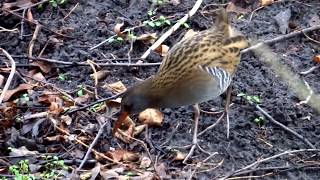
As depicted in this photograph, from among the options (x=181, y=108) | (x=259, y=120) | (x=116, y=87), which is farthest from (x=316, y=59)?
(x=116, y=87)

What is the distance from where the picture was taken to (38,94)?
17.3ft

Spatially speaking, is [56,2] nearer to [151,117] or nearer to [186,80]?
[151,117]

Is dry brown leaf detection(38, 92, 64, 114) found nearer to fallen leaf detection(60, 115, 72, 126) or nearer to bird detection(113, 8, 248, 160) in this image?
fallen leaf detection(60, 115, 72, 126)

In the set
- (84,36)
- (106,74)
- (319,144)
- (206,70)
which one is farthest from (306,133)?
(84,36)

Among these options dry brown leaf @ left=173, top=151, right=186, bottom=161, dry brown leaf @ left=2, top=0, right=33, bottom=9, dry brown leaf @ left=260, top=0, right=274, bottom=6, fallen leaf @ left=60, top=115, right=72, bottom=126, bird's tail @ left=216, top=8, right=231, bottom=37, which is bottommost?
dry brown leaf @ left=173, top=151, right=186, bottom=161

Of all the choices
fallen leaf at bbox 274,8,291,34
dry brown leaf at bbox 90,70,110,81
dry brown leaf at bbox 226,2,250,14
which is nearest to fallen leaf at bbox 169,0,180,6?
dry brown leaf at bbox 226,2,250,14

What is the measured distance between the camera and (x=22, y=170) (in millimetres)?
4512

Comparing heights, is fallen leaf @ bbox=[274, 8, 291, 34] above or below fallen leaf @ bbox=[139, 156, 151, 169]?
above

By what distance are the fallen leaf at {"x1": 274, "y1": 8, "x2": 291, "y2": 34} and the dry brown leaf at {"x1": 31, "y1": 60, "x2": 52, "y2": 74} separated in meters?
1.80

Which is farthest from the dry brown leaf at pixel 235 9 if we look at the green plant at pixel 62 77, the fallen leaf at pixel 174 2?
the green plant at pixel 62 77

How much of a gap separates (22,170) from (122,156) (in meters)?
0.62

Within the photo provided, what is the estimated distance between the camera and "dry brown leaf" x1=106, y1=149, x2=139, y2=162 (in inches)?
184

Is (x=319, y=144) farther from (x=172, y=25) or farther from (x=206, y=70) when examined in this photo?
(x=172, y=25)

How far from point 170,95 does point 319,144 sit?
99cm
